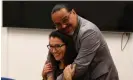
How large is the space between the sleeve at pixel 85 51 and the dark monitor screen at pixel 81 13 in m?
1.51

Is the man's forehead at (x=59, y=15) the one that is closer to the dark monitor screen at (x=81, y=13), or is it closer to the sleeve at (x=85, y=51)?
the sleeve at (x=85, y=51)

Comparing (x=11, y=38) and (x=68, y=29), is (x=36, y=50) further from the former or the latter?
(x=68, y=29)

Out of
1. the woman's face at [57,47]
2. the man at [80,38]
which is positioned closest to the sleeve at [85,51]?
the man at [80,38]

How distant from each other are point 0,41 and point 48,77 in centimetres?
214

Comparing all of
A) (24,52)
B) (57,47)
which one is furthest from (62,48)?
(24,52)

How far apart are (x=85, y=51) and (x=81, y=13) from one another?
64.6 inches

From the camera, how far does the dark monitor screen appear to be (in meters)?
3.06

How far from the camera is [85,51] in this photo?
1.65 m

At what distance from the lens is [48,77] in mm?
1846

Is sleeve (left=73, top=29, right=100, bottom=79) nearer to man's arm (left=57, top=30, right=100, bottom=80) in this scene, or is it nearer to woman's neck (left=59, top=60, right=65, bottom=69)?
man's arm (left=57, top=30, right=100, bottom=80)

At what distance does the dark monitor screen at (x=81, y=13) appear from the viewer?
3.06m

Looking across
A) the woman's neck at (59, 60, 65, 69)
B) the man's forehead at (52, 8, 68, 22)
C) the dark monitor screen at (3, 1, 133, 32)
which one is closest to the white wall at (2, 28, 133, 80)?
the dark monitor screen at (3, 1, 133, 32)

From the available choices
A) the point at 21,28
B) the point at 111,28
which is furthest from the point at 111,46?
the point at 21,28

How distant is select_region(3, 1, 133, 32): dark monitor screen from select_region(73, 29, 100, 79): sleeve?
151cm
